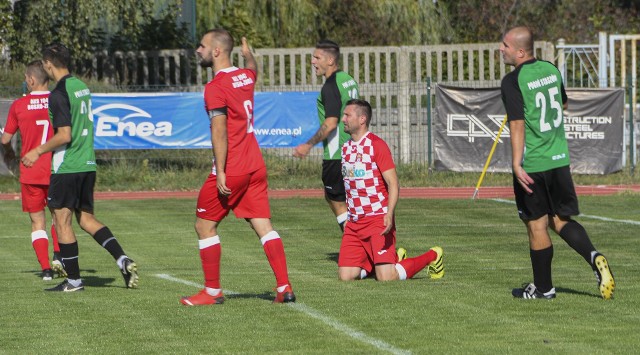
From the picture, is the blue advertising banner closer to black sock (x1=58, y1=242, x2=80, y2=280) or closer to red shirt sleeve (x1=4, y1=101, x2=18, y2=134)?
red shirt sleeve (x1=4, y1=101, x2=18, y2=134)

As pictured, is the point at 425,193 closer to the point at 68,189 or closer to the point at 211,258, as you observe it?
the point at 68,189

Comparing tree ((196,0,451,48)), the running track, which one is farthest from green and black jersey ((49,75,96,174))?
tree ((196,0,451,48))

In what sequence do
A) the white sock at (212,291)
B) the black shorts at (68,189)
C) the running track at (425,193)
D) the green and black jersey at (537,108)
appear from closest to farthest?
1. the green and black jersey at (537,108)
2. the white sock at (212,291)
3. the black shorts at (68,189)
4. the running track at (425,193)

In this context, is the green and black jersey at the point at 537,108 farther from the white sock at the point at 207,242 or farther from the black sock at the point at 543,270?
the white sock at the point at 207,242

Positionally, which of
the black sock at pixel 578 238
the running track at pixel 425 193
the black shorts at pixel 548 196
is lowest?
the running track at pixel 425 193

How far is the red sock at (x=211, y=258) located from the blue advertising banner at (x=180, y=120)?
14887mm

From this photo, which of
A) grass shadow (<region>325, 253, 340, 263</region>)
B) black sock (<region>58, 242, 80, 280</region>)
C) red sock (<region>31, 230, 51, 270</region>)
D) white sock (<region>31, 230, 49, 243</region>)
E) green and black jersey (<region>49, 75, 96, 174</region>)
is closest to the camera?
green and black jersey (<region>49, 75, 96, 174</region>)

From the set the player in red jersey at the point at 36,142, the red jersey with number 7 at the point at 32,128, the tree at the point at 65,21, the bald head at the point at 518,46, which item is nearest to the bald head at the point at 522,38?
the bald head at the point at 518,46

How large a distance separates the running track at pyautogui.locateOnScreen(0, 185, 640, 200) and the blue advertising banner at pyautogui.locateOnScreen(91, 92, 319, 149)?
1.16 meters

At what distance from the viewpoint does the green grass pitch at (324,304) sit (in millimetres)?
7453

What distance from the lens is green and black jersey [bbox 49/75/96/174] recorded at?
10117 mm

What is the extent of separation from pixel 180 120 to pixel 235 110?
612 inches

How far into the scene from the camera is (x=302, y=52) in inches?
1075

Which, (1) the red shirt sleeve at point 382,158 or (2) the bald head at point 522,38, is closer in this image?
(2) the bald head at point 522,38
